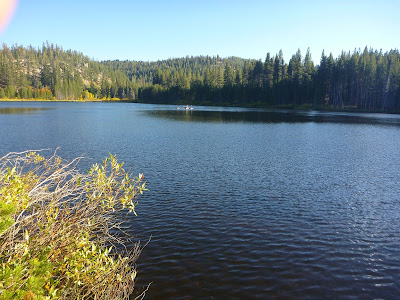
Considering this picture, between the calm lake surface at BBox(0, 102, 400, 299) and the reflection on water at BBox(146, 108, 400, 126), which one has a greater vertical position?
the reflection on water at BBox(146, 108, 400, 126)

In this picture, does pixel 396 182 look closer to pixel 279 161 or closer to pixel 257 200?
pixel 279 161

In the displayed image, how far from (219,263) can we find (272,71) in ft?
512

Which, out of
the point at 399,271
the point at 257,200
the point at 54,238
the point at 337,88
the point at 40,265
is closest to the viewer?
the point at 40,265

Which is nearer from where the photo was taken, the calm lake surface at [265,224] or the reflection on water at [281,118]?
the calm lake surface at [265,224]

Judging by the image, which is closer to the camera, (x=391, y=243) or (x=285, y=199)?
(x=391, y=243)

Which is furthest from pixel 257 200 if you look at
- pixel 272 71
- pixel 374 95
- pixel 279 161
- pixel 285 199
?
pixel 272 71

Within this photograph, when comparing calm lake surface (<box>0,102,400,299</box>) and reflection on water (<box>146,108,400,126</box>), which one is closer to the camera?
calm lake surface (<box>0,102,400,299</box>)

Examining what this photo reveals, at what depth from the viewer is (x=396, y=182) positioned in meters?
25.4

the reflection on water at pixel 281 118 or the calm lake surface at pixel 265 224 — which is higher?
the reflection on water at pixel 281 118

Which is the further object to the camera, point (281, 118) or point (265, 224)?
point (281, 118)

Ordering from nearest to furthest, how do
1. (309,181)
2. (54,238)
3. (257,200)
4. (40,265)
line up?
(40,265), (54,238), (257,200), (309,181)

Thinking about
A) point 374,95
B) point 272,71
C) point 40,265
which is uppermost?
point 272,71

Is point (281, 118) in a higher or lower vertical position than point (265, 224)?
higher

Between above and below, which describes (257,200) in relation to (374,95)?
below
